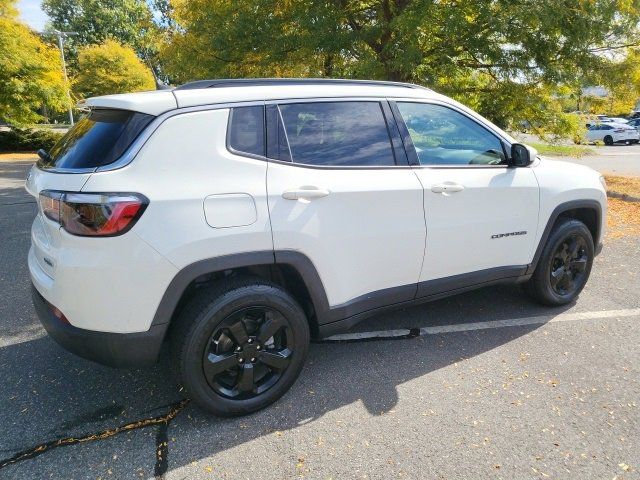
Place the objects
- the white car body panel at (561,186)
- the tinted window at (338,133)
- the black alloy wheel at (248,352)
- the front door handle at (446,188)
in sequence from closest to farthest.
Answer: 1. the black alloy wheel at (248,352)
2. the tinted window at (338,133)
3. the front door handle at (446,188)
4. the white car body panel at (561,186)

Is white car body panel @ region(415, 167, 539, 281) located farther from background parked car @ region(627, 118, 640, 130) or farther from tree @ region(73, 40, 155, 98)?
tree @ region(73, 40, 155, 98)

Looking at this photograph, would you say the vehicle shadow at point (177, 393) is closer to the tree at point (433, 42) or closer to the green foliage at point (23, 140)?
the tree at point (433, 42)

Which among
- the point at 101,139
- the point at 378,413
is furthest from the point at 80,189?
the point at 378,413

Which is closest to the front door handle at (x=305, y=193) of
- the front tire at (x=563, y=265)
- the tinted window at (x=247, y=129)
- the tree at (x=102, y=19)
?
the tinted window at (x=247, y=129)

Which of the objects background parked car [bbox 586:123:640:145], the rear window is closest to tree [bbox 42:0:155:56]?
background parked car [bbox 586:123:640:145]

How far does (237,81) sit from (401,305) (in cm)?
174

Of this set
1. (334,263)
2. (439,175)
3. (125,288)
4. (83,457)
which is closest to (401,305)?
(334,263)

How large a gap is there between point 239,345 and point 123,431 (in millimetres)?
761

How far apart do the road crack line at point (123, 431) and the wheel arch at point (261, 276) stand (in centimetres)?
61

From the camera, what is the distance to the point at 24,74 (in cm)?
1720

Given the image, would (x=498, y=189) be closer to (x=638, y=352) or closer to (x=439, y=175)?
(x=439, y=175)

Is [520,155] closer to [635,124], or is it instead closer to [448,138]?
[448,138]

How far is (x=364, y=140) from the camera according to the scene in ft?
9.25

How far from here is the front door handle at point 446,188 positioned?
291 cm
